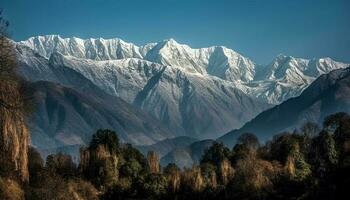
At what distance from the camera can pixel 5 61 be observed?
6762cm

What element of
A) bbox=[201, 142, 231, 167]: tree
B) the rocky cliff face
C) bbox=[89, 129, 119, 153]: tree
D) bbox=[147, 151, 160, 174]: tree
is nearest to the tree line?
bbox=[89, 129, 119, 153]: tree

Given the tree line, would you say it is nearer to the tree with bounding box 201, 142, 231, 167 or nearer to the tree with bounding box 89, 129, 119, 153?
the tree with bounding box 89, 129, 119, 153

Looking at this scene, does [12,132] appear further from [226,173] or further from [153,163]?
[153,163]

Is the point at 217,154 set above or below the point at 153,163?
above

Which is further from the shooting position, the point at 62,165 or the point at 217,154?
the point at 217,154

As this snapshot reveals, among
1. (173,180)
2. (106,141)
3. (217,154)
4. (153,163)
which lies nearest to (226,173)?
(173,180)

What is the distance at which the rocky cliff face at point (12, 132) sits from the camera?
72.1m

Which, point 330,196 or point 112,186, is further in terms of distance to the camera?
point 112,186

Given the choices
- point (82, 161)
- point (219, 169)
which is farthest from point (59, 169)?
point (219, 169)

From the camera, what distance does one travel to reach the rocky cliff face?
7206 cm

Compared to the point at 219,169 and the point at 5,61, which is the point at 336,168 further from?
the point at 5,61

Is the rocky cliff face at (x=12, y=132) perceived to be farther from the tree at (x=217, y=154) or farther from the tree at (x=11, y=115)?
the tree at (x=217, y=154)

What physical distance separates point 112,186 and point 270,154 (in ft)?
143

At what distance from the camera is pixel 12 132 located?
87.9 meters
